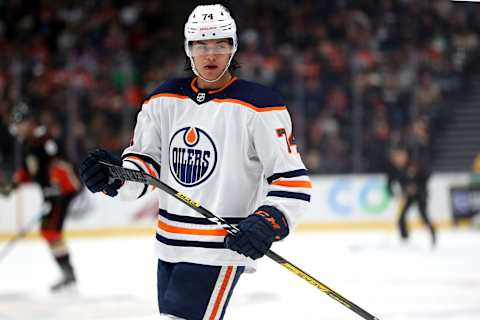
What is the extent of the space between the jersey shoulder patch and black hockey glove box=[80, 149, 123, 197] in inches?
14.9

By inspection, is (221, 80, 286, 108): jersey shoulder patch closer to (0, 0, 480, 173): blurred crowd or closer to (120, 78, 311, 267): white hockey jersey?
(120, 78, 311, 267): white hockey jersey

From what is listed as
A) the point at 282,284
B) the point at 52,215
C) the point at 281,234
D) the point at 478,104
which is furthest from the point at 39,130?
the point at 478,104

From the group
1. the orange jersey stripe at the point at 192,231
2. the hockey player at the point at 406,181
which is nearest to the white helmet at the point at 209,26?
the orange jersey stripe at the point at 192,231

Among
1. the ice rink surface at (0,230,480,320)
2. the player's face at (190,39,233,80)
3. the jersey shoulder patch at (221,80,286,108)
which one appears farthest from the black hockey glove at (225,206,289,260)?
the ice rink surface at (0,230,480,320)

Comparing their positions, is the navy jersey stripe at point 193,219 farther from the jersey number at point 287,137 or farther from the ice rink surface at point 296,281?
the ice rink surface at point 296,281

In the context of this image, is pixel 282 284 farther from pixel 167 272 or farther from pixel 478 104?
pixel 478 104

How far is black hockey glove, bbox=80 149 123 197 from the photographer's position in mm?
2137

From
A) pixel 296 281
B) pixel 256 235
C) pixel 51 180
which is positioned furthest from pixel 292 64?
pixel 256 235

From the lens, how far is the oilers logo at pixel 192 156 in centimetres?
213

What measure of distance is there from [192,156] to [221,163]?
0.27 feet

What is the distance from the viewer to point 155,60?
8672 millimetres

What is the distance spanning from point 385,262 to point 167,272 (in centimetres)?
448

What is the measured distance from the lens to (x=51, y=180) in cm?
548

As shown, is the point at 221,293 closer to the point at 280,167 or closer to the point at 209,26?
the point at 280,167
